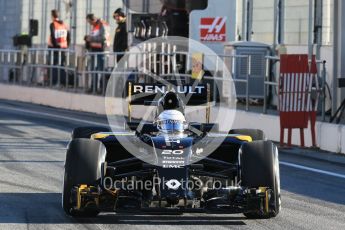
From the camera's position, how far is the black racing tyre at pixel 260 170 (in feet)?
32.3

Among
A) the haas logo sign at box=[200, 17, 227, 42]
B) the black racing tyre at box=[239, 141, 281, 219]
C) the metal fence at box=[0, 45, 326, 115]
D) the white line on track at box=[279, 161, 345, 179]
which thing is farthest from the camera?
the haas logo sign at box=[200, 17, 227, 42]

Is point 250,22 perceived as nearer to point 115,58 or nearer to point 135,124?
point 115,58

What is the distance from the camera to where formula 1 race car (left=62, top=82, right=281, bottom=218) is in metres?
A: 9.66

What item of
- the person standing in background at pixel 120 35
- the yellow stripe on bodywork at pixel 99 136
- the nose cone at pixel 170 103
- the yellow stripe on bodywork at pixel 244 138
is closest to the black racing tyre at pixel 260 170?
the yellow stripe on bodywork at pixel 244 138

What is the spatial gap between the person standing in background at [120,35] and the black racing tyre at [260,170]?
1603 cm

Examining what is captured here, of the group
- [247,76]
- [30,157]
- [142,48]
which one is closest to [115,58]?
[142,48]

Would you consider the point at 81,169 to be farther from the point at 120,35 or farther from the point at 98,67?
the point at 98,67

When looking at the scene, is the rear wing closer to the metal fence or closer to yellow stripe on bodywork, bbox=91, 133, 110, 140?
yellow stripe on bodywork, bbox=91, 133, 110, 140

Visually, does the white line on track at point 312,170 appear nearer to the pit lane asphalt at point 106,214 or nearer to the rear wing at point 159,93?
the pit lane asphalt at point 106,214

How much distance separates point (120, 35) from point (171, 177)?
658 inches

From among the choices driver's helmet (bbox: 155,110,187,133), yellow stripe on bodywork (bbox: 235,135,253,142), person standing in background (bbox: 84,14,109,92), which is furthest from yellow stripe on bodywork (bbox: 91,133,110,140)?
person standing in background (bbox: 84,14,109,92)

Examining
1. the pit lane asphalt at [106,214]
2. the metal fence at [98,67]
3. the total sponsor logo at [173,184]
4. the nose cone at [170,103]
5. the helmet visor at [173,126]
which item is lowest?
the pit lane asphalt at [106,214]

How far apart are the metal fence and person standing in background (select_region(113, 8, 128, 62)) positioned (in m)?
0.20

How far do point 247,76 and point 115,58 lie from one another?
598cm
